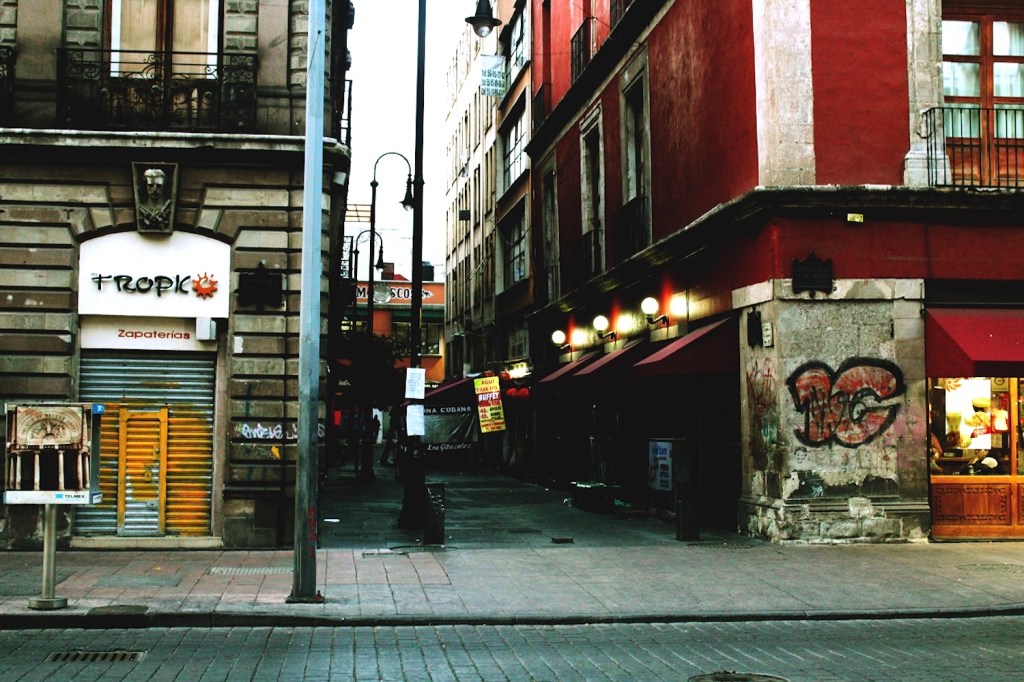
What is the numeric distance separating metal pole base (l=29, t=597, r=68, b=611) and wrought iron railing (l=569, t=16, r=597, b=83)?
19137 mm

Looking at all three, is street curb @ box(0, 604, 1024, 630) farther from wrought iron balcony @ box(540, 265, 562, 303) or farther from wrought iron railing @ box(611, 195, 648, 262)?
wrought iron balcony @ box(540, 265, 562, 303)

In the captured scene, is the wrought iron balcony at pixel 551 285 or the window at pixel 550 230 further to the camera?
the window at pixel 550 230

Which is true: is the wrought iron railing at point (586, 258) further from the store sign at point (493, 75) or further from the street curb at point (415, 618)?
the street curb at point (415, 618)

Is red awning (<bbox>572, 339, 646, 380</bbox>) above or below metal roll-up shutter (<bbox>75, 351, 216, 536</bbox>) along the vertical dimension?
above

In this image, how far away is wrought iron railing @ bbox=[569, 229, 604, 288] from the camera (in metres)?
25.7

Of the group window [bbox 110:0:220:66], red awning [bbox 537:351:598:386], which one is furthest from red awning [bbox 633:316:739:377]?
red awning [bbox 537:351:598:386]

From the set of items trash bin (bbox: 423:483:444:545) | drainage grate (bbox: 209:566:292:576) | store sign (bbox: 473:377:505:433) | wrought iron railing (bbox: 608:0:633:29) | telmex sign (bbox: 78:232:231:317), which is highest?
wrought iron railing (bbox: 608:0:633:29)

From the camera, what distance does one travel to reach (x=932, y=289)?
52.4ft

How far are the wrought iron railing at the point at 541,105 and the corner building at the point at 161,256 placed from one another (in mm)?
16889

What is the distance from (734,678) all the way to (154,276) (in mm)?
10123

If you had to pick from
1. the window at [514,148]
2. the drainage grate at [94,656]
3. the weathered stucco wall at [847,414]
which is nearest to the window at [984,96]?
the weathered stucco wall at [847,414]

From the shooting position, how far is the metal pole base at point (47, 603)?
10.1 meters

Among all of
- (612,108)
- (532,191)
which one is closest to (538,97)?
(532,191)

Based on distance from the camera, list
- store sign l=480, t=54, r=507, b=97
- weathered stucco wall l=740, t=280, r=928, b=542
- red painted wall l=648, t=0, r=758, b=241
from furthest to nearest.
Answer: store sign l=480, t=54, r=507, b=97
red painted wall l=648, t=0, r=758, b=241
weathered stucco wall l=740, t=280, r=928, b=542
